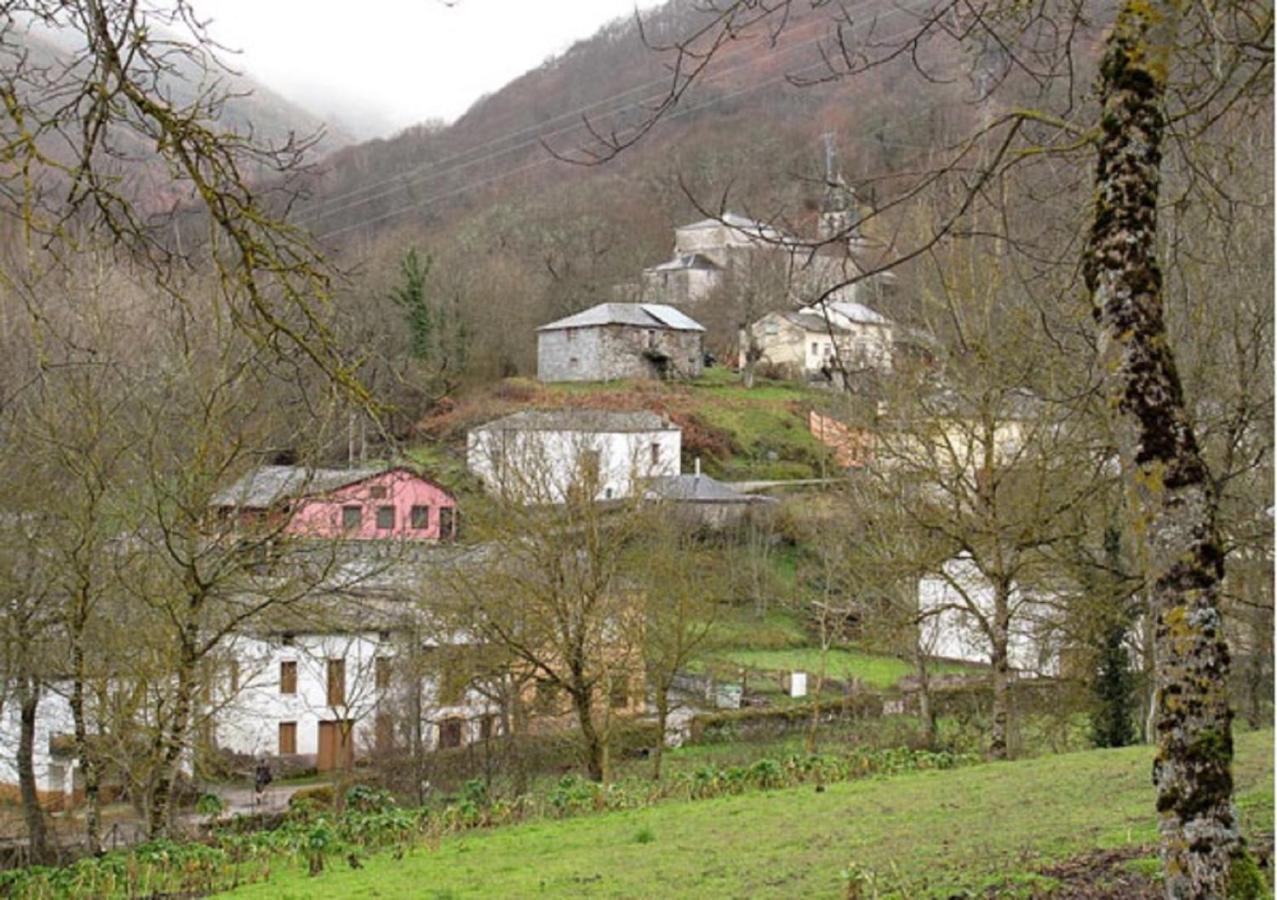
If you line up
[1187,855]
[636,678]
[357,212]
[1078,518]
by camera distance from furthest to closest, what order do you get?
1. [357,212]
2. [636,678]
3. [1078,518]
4. [1187,855]

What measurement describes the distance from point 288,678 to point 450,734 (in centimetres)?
409

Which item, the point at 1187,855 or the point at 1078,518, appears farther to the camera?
the point at 1078,518

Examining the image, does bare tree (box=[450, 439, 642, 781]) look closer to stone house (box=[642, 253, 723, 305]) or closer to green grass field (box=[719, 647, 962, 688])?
green grass field (box=[719, 647, 962, 688])

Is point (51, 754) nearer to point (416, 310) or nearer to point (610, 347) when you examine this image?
point (416, 310)

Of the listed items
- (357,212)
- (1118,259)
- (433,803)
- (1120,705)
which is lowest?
(433,803)

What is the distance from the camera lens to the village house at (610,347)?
186ft

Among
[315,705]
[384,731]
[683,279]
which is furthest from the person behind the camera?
[683,279]

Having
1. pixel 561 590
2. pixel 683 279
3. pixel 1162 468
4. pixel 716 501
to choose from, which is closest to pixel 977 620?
Answer: pixel 561 590

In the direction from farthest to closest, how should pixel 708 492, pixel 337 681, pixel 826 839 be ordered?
1. pixel 708 492
2. pixel 337 681
3. pixel 826 839

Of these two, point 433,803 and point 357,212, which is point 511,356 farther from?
point 357,212

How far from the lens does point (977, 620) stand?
74.3ft

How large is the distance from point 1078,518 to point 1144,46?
46.4 feet

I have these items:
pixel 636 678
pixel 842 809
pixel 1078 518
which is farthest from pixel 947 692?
pixel 842 809

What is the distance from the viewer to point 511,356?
57062 millimetres
